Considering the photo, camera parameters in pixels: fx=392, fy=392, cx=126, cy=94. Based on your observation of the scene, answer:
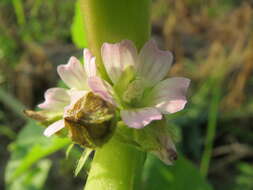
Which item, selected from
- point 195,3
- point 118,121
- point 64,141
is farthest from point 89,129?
point 195,3

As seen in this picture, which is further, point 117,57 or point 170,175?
point 170,175

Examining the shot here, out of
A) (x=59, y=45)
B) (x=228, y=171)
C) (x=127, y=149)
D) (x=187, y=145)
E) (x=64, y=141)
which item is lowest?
(x=228, y=171)

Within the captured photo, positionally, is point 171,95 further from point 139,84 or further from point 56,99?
point 56,99

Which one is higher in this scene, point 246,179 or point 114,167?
point 114,167

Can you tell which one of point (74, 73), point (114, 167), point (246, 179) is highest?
point (74, 73)

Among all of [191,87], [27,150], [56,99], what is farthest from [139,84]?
[191,87]

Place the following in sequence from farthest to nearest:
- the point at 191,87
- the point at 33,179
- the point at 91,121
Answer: the point at 191,87 < the point at 33,179 < the point at 91,121

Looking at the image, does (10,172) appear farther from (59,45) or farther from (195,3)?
(195,3)
